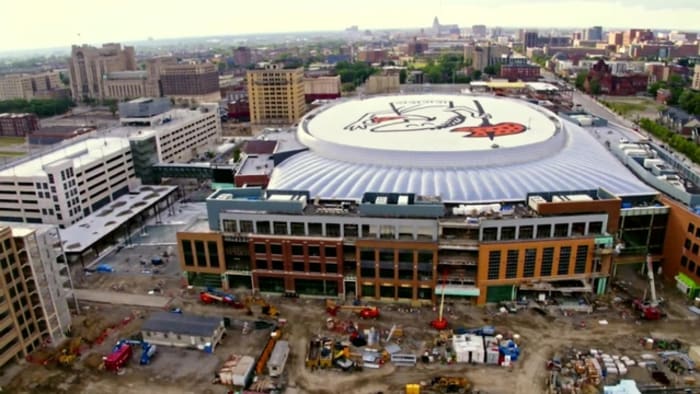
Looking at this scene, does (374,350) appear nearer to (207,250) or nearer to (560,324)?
(560,324)

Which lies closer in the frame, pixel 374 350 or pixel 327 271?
pixel 374 350

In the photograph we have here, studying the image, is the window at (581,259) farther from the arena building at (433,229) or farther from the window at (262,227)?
the window at (262,227)

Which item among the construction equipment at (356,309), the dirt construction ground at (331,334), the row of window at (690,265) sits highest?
the row of window at (690,265)

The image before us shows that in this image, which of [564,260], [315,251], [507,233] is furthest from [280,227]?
[564,260]

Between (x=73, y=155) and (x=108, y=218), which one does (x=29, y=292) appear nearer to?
(x=108, y=218)

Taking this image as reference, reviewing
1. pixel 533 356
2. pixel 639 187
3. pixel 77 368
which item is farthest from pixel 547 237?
pixel 77 368

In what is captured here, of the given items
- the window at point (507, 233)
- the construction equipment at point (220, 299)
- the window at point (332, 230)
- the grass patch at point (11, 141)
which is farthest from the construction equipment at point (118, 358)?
the grass patch at point (11, 141)
